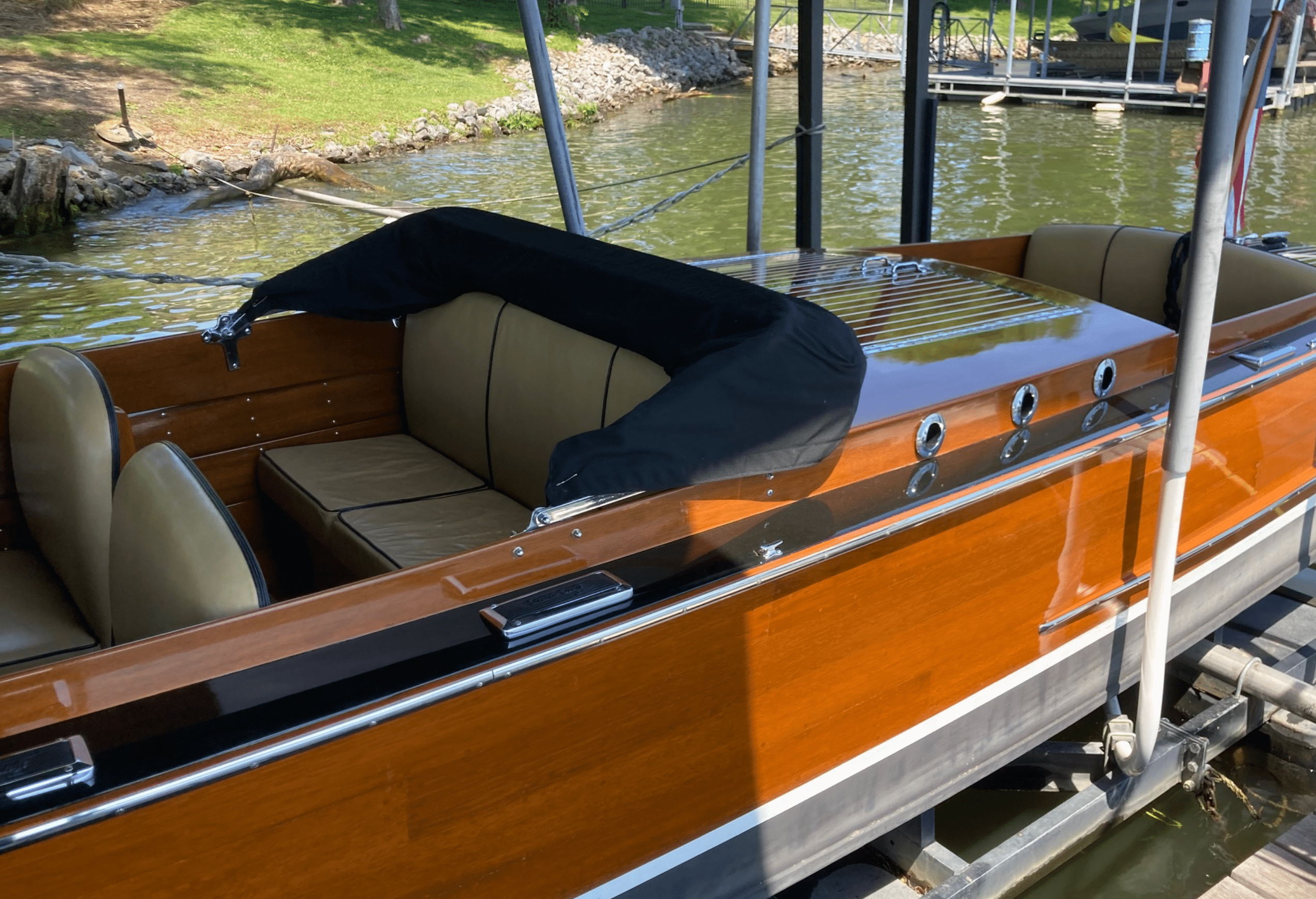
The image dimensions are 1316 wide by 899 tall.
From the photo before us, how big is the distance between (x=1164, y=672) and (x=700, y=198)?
10.2 metres

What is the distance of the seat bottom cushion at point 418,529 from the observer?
2.39 m

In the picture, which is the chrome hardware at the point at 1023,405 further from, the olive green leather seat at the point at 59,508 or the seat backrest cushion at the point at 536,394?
the olive green leather seat at the point at 59,508

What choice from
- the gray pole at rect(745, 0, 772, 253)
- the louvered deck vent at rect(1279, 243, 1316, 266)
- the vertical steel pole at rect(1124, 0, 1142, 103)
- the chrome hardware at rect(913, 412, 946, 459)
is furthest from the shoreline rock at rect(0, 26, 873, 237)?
the vertical steel pole at rect(1124, 0, 1142, 103)

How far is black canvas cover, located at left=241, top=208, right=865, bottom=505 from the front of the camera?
175 centimetres

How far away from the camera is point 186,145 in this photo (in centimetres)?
1345

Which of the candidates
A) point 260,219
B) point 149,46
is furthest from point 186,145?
point 149,46

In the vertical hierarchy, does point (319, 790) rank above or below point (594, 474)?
below

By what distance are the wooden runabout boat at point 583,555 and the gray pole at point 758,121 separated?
2.86 ft

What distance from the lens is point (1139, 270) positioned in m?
3.56

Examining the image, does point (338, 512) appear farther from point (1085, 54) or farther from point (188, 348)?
point (1085, 54)

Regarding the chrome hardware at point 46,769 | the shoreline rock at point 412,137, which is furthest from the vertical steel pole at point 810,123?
the shoreline rock at point 412,137

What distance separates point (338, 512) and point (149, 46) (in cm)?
1721

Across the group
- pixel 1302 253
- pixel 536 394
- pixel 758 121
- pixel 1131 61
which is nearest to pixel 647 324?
pixel 536 394

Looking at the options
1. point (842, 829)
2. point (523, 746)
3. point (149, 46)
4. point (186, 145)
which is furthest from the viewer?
point (149, 46)
